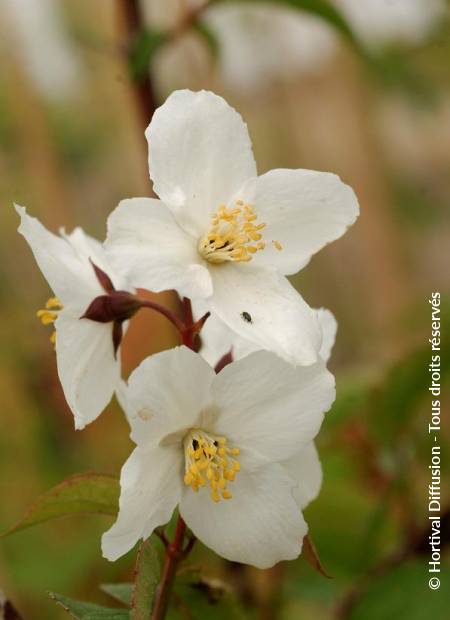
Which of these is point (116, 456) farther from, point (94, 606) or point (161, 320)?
point (94, 606)

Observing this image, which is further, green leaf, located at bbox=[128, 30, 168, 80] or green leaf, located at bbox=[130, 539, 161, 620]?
green leaf, located at bbox=[128, 30, 168, 80]

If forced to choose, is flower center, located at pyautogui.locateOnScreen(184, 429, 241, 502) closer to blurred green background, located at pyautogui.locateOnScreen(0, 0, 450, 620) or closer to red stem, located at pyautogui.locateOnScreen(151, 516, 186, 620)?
red stem, located at pyautogui.locateOnScreen(151, 516, 186, 620)

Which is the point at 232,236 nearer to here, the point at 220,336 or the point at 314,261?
the point at 220,336

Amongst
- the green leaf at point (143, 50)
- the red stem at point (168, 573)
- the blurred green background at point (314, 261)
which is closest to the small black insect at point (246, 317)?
the red stem at point (168, 573)

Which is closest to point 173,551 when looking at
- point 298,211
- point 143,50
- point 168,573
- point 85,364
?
point 168,573

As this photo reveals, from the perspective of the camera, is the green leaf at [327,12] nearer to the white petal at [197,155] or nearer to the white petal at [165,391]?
the white petal at [197,155]

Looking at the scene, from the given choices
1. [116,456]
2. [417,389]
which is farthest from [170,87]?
[417,389]

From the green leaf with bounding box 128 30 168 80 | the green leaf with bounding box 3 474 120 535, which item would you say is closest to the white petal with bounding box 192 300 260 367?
the green leaf with bounding box 3 474 120 535
